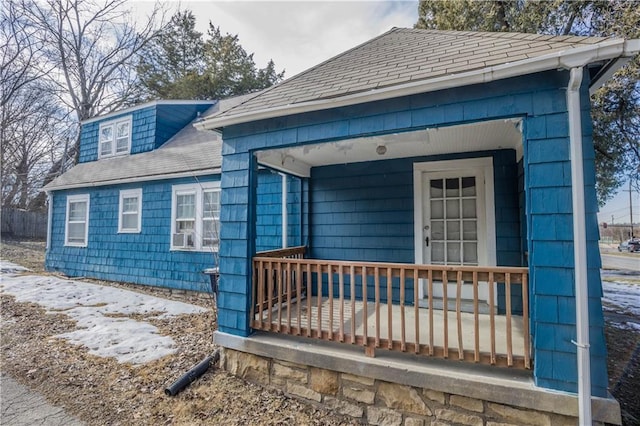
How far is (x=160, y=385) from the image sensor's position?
10.7 feet

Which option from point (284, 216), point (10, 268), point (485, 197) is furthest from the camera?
point (10, 268)

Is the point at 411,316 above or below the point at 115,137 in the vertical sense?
below

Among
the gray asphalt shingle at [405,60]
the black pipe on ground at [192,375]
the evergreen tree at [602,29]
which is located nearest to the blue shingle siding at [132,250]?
the black pipe on ground at [192,375]

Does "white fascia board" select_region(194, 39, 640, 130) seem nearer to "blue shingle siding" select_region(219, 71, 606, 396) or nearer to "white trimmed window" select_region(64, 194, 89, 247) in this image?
"blue shingle siding" select_region(219, 71, 606, 396)

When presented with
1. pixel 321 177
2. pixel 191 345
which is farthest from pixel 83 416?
pixel 321 177

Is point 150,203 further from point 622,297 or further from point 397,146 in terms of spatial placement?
point 622,297

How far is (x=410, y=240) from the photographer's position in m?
4.68

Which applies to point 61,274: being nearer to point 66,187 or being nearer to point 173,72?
point 66,187

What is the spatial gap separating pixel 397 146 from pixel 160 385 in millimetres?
3950

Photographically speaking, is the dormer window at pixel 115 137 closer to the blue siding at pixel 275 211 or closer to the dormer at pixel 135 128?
the dormer at pixel 135 128

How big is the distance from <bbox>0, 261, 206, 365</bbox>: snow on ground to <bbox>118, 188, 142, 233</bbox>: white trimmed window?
1.58 meters

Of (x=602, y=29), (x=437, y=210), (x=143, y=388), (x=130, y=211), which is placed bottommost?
(x=143, y=388)

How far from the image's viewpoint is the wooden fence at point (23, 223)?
16.4 meters

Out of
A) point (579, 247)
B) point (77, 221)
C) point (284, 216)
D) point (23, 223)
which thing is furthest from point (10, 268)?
point (579, 247)
